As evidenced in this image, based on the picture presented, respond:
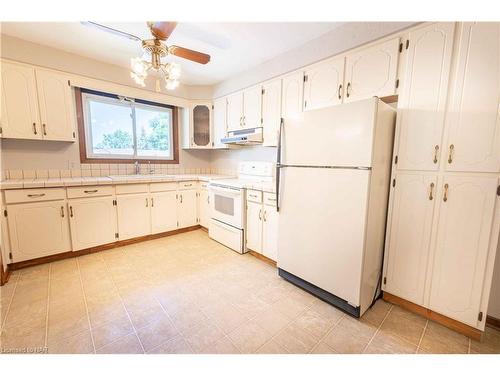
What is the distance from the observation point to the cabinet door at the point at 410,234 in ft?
5.21

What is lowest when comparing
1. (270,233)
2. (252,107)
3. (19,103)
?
(270,233)

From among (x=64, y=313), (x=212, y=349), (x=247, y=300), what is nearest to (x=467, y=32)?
(x=247, y=300)

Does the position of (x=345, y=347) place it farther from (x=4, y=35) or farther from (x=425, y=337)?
(x=4, y=35)

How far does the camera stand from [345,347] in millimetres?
1369

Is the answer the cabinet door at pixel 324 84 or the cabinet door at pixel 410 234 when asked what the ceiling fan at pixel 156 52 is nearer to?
the cabinet door at pixel 324 84

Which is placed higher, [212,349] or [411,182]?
[411,182]

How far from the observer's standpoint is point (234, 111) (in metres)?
3.22

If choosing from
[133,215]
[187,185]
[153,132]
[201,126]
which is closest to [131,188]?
[133,215]

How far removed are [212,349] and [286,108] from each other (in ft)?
7.85

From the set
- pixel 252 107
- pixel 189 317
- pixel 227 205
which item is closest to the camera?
pixel 189 317

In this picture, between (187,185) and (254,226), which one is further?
(187,185)

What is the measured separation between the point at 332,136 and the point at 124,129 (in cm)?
309

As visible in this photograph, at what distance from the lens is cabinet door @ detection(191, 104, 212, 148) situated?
3686mm

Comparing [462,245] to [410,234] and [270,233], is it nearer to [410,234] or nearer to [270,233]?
[410,234]
